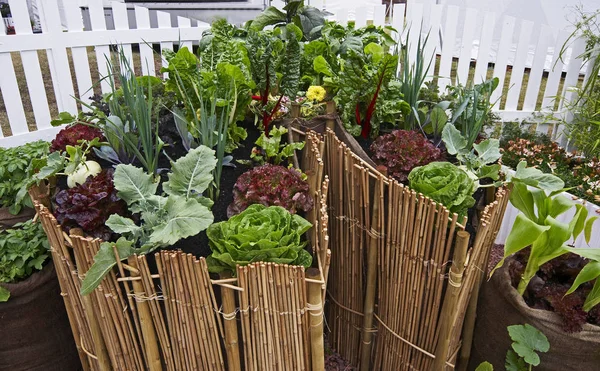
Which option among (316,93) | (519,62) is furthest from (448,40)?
(316,93)

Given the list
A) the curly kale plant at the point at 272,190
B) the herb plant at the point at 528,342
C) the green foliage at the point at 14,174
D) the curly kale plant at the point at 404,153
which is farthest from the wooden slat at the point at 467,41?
the green foliage at the point at 14,174

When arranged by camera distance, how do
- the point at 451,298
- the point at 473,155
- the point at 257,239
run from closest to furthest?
the point at 257,239, the point at 451,298, the point at 473,155

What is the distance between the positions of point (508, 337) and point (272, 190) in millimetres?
1032

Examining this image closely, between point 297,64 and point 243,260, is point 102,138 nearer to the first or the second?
point 297,64

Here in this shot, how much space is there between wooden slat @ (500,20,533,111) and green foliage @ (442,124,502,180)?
2.39 metres

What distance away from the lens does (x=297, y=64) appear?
2.11 metres

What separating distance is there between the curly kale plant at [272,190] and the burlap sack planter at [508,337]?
795 millimetres

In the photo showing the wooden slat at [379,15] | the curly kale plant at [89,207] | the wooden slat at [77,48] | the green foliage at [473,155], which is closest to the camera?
the curly kale plant at [89,207]

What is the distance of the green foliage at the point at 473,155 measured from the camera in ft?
5.78

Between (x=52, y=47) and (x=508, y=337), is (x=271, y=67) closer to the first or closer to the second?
(x=508, y=337)

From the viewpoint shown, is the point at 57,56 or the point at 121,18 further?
the point at 121,18

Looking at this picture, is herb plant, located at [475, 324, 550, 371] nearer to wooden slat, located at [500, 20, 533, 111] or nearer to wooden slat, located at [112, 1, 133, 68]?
wooden slat, located at [500, 20, 533, 111]

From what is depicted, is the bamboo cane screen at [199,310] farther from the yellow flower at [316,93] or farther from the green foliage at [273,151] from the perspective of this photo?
the yellow flower at [316,93]

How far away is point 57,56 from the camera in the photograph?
402 cm
